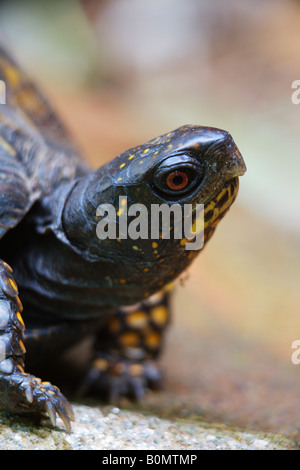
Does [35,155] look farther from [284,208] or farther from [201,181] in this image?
[284,208]

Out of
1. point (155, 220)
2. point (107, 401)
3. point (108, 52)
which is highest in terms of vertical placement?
point (108, 52)

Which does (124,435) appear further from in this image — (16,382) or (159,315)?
(159,315)

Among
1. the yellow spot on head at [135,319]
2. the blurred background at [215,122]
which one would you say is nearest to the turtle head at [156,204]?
the blurred background at [215,122]

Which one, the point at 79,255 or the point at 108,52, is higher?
the point at 108,52

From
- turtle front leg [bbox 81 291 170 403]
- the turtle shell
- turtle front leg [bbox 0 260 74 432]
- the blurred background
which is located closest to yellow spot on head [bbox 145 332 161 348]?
turtle front leg [bbox 81 291 170 403]

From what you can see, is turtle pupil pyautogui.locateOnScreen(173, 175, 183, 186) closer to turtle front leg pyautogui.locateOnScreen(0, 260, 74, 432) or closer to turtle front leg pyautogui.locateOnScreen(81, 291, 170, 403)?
turtle front leg pyautogui.locateOnScreen(0, 260, 74, 432)

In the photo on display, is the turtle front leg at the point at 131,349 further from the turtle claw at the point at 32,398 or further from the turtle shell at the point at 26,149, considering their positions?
the turtle claw at the point at 32,398

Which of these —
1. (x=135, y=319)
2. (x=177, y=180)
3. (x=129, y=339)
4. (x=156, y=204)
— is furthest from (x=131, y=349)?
(x=177, y=180)

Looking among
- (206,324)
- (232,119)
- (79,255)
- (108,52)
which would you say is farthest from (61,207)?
(108,52)
